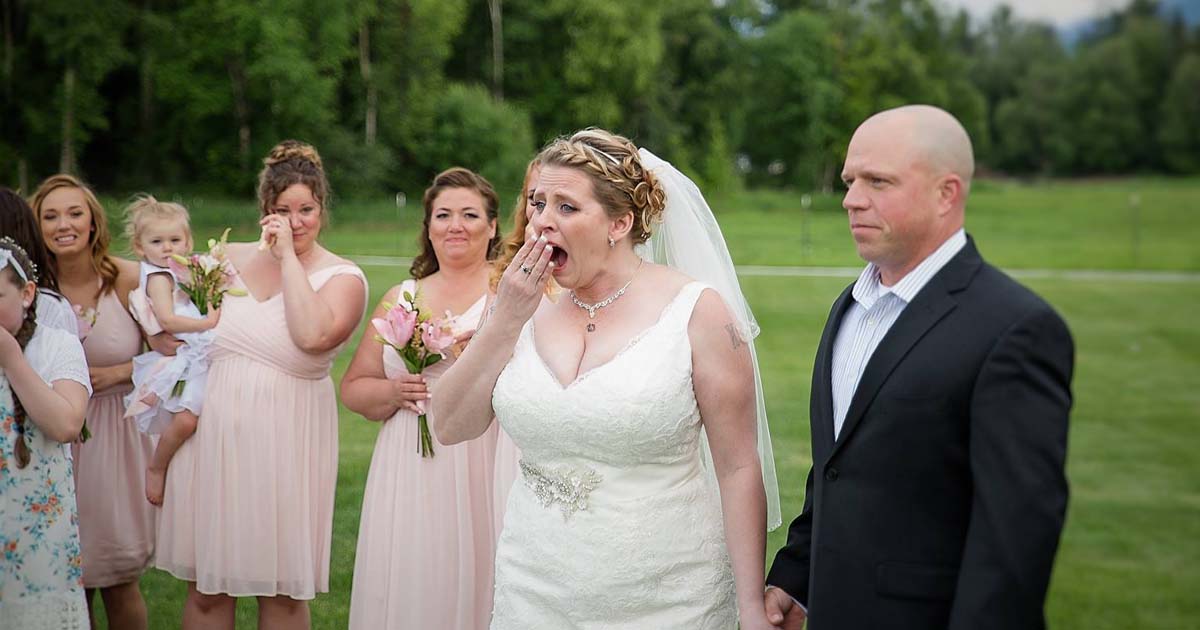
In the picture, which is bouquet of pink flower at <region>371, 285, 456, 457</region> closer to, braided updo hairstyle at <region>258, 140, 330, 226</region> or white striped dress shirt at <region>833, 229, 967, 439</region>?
braided updo hairstyle at <region>258, 140, 330, 226</region>

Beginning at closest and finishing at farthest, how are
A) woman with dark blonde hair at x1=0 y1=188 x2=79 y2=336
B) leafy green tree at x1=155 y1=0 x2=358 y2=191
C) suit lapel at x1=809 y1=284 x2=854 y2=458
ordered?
suit lapel at x1=809 y1=284 x2=854 y2=458
woman with dark blonde hair at x1=0 y1=188 x2=79 y2=336
leafy green tree at x1=155 y1=0 x2=358 y2=191

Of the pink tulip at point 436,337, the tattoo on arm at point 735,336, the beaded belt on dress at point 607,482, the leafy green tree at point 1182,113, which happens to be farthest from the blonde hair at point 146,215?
the leafy green tree at point 1182,113

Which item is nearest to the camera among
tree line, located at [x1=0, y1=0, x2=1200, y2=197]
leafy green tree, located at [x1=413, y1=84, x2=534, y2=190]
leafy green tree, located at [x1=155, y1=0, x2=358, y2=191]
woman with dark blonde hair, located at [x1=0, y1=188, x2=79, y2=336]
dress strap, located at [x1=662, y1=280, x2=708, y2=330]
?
dress strap, located at [x1=662, y1=280, x2=708, y2=330]

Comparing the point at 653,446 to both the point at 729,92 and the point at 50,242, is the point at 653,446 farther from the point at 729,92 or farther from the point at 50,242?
the point at 729,92

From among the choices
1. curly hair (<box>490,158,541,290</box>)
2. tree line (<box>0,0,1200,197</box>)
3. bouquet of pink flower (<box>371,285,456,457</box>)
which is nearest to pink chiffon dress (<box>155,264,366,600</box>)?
bouquet of pink flower (<box>371,285,456,457</box>)

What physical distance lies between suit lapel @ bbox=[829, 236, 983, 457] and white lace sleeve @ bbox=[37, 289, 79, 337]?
330 cm

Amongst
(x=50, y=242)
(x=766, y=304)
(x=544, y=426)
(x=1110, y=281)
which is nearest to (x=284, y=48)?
(x=766, y=304)

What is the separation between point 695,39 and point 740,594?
56.9 meters

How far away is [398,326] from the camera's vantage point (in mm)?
4316

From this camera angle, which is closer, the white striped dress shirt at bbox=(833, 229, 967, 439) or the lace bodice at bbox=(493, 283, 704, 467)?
the white striped dress shirt at bbox=(833, 229, 967, 439)

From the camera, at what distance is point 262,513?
479 centimetres

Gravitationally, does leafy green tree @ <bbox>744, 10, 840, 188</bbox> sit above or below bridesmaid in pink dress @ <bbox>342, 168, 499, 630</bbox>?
above

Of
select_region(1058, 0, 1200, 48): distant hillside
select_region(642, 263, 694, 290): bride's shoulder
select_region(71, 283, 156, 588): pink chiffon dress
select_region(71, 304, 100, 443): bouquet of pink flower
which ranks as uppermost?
select_region(1058, 0, 1200, 48): distant hillside

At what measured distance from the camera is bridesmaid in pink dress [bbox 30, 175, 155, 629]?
5.10 meters
